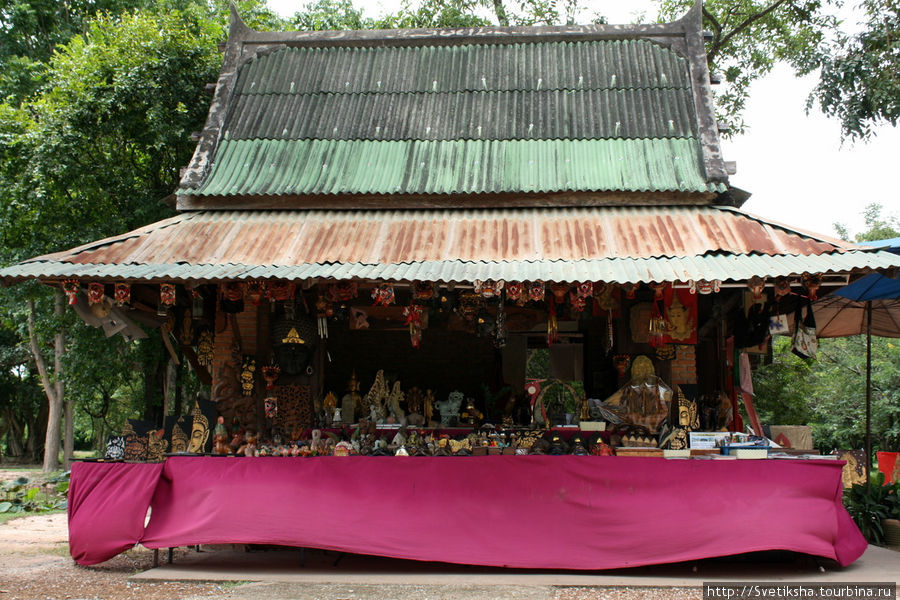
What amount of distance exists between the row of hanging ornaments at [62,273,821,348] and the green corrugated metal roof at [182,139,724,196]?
1.44 meters

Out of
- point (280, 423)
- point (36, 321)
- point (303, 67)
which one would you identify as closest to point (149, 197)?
point (36, 321)

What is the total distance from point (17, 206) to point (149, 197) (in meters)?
2.23

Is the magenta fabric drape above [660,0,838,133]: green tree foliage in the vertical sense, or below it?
below

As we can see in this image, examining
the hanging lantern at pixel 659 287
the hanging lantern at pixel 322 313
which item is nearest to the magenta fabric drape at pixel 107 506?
the hanging lantern at pixel 322 313

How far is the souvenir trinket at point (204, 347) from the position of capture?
8.80 meters

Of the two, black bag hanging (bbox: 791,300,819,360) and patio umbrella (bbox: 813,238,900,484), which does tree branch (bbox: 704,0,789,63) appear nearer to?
patio umbrella (bbox: 813,238,900,484)

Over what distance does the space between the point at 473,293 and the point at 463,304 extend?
197mm

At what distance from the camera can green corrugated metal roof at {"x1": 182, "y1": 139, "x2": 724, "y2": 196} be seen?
885cm


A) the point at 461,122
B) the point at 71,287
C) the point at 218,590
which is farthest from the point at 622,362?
the point at 71,287

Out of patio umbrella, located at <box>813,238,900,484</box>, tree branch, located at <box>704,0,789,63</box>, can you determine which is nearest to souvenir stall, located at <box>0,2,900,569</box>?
patio umbrella, located at <box>813,238,900,484</box>

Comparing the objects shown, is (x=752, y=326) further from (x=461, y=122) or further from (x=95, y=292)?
(x=95, y=292)

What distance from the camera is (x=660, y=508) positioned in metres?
6.98

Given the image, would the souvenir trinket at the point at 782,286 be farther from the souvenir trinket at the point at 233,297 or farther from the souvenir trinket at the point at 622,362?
the souvenir trinket at the point at 233,297

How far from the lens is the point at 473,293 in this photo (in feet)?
26.0
